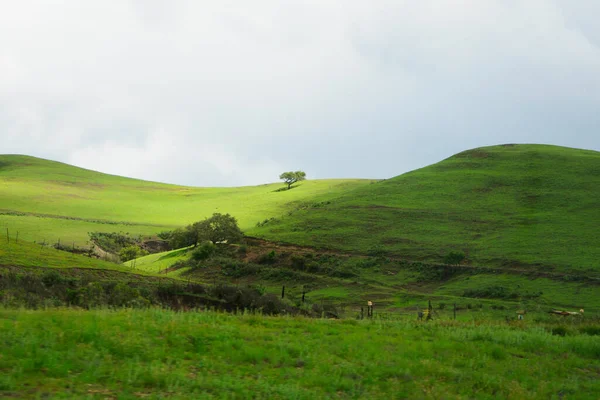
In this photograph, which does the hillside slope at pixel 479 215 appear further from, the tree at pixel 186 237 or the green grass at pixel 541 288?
the tree at pixel 186 237

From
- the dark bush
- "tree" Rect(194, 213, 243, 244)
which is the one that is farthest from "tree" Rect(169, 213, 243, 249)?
the dark bush

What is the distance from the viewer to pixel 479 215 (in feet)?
291

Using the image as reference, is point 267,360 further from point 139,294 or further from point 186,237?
point 186,237

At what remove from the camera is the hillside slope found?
73562 mm

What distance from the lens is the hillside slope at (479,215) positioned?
241ft

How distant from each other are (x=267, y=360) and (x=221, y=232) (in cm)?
7963

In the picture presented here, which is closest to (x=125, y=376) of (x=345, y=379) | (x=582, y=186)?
(x=345, y=379)

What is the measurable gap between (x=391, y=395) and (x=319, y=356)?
8.26 feet

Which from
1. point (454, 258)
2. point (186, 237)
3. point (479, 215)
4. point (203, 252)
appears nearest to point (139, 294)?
point (454, 258)

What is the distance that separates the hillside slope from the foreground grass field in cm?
5399

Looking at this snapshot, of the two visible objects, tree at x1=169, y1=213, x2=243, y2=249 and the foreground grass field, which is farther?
tree at x1=169, y1=213, x2=243, y2=249

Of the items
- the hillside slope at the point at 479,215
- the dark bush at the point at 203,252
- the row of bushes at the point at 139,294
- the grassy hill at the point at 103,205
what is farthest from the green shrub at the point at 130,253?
the row of bushes at the point at 139,294

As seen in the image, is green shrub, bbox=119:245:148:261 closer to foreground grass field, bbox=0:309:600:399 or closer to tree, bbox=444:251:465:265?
tree, bbox=444:251:465:265

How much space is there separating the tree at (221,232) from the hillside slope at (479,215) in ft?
15.5
